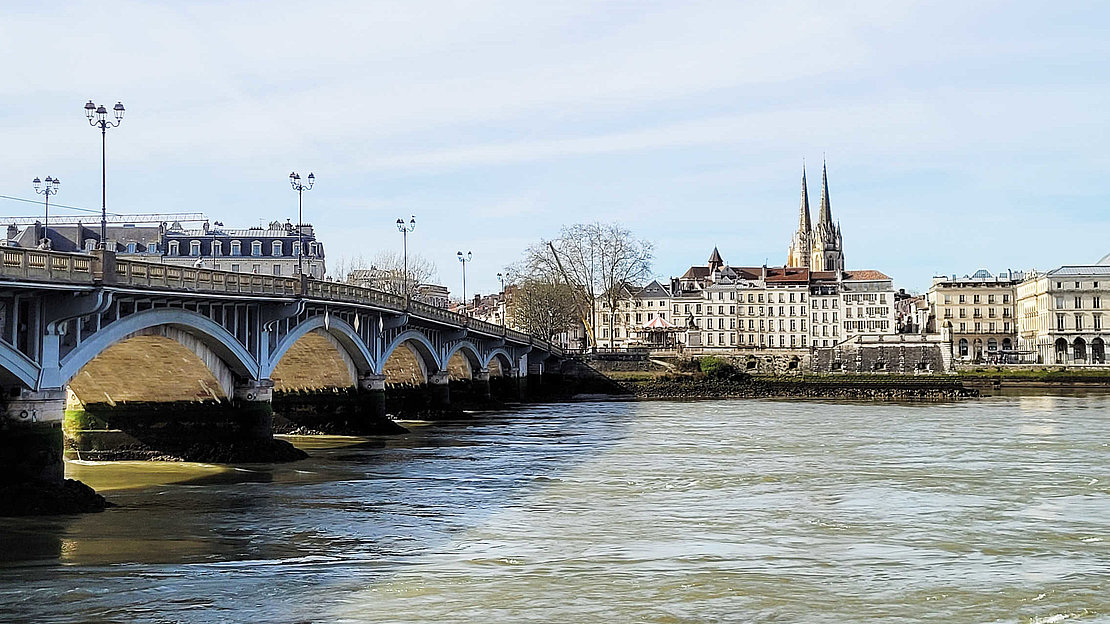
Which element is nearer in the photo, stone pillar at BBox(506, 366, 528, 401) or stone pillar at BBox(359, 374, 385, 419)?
stone pillar at BBox(359, 374, 385, 419)

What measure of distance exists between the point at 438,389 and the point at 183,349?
83.9ft

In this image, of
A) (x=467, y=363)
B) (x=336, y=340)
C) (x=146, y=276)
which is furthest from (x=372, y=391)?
(x=467, y=363)

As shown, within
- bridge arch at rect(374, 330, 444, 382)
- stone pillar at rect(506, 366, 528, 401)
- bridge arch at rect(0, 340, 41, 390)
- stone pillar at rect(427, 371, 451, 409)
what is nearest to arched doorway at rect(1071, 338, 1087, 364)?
stone pillar at rect(506, 366, 528, 401)

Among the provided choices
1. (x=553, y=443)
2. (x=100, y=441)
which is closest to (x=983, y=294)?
(x=553, y=443)

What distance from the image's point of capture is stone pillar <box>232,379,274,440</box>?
109ft

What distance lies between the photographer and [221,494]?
26578 millimetres

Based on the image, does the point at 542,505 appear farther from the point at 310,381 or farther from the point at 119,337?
the point at 310,381

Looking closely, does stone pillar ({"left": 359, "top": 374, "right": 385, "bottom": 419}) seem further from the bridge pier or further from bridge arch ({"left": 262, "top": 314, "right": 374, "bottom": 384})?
the bridge pier

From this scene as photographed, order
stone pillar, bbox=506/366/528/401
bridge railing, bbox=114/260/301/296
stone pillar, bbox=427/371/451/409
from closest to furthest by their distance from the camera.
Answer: bridge railing, bbox=114/260/301/296 < stone pillar, bbox=427/371/451/409 < stone pillar, bbox=506/366/528/401

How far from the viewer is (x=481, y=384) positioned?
65750 millimetres

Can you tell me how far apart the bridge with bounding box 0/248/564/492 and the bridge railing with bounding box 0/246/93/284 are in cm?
3

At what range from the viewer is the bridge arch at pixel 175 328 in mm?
24500

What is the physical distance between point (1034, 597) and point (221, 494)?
16927 mm

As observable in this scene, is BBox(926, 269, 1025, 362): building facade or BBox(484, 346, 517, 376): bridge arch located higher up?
BBox(926, 269, 1025, 362): building facade
